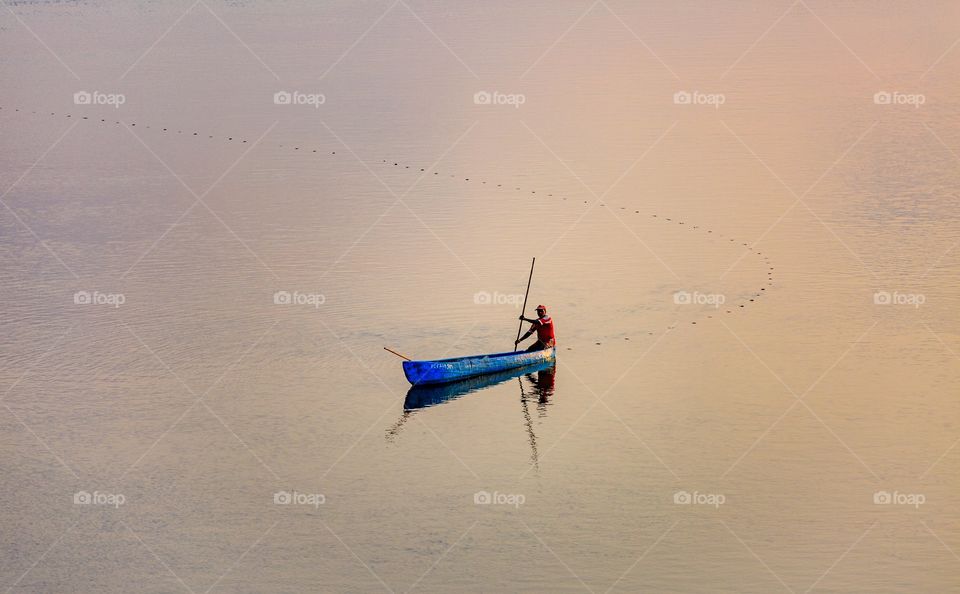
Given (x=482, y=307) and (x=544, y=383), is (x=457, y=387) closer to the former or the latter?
(x=544, y=383)

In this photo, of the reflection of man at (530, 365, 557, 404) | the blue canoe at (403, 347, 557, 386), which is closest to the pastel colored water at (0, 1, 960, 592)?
the reflection of man at (530, 365, 557, 404)

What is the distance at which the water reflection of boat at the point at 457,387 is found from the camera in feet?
63.7

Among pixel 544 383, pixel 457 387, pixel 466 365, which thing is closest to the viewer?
pixel 466 365

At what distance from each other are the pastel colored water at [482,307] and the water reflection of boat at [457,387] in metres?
0.14

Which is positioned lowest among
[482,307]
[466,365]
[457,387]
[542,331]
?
[457,387]

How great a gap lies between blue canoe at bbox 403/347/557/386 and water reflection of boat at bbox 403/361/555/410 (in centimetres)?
8

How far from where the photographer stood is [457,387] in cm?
1992

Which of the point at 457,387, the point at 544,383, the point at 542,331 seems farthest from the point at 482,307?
the point at 457,387

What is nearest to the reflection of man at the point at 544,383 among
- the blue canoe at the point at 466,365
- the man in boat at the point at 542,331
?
the blue canoe at the point at 466,365

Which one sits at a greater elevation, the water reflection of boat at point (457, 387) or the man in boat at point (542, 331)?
the man in boat at point (542, 331)

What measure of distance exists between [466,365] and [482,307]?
2600mm

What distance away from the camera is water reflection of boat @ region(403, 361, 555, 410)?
63.7 ft

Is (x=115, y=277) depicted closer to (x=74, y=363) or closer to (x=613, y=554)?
(x=74, y=363)

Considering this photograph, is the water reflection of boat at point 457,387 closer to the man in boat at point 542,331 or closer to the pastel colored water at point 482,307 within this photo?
the pastel colored water at point 482,307
